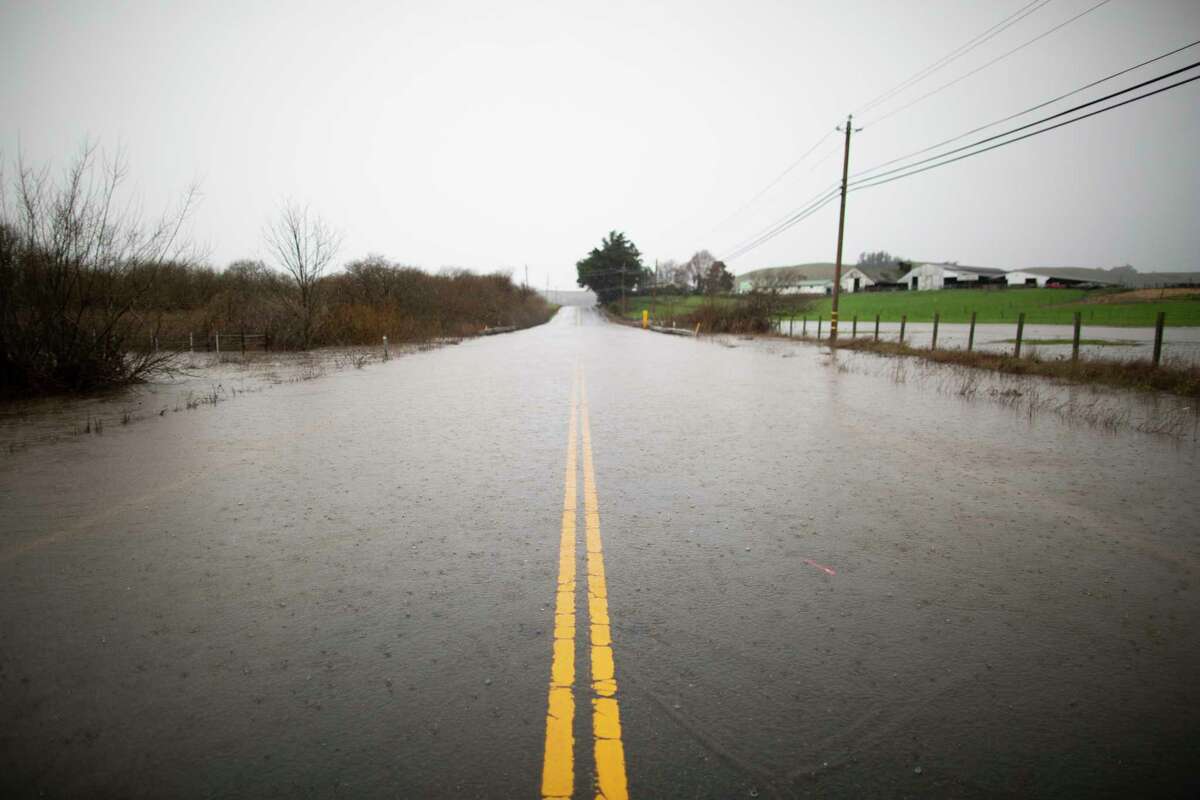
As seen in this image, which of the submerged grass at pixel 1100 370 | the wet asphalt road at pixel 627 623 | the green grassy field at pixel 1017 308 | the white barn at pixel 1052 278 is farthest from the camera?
the white barn at pixel 1052 278

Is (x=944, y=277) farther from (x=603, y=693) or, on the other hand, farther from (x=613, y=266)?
(x=603, y=693)

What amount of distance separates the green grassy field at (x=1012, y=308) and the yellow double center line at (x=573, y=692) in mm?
45587

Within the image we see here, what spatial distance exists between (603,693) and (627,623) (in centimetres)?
74

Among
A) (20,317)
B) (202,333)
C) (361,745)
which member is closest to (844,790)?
(361,745)

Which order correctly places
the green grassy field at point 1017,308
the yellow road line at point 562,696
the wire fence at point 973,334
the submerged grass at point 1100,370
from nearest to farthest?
the yellow road line at point 562,696
the submerged grass at point 1100,370
the wire fence at point 973,334
the green grassy field at point 1017,308

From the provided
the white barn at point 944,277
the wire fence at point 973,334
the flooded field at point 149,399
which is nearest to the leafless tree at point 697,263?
the white barn at point 944,277

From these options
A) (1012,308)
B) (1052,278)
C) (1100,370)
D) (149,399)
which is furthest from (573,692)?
(1052,278)

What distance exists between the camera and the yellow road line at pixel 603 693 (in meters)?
2.60

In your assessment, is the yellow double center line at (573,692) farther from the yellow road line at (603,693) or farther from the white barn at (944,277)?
the white barn at (944,277)

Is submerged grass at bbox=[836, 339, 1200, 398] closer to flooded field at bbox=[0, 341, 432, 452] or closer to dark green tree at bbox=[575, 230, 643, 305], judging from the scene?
flooded field at bbox=[0, 341, 432, 452]

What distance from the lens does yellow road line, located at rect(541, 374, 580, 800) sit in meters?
2.59

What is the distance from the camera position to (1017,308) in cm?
6519

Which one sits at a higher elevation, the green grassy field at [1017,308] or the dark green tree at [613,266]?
the dark green tree at [613,266]

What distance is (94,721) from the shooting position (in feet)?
9.69
